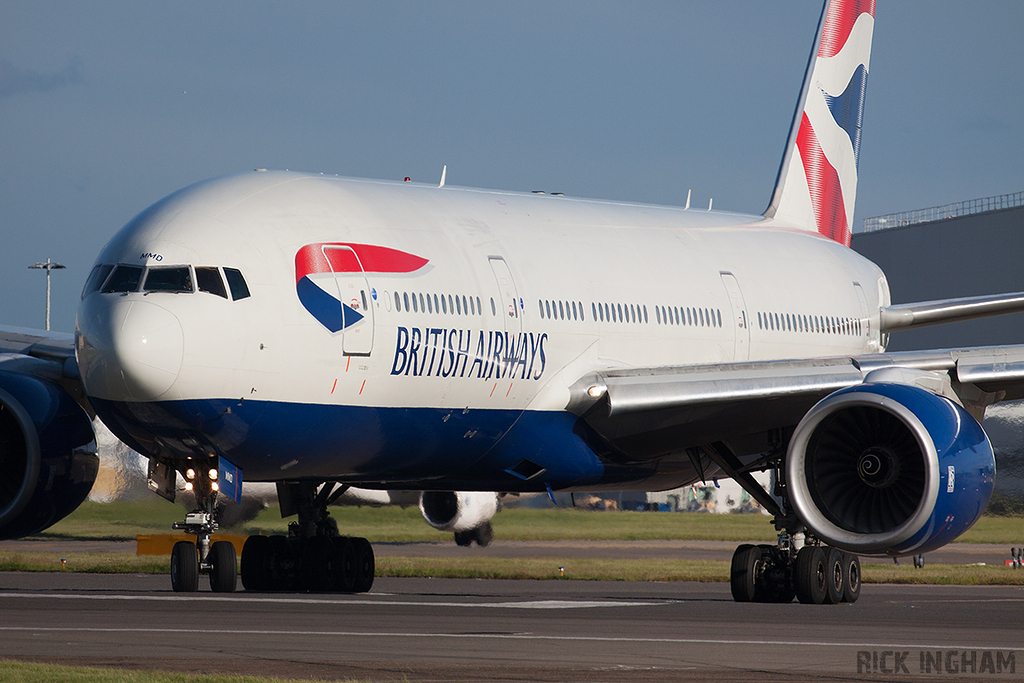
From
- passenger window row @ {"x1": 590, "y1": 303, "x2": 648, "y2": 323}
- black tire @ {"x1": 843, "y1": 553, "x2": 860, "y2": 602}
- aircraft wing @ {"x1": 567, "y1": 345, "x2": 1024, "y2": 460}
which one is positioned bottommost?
black tire @ {"x1": 843, "y1": 553, "x2": 860, "y2": 602}

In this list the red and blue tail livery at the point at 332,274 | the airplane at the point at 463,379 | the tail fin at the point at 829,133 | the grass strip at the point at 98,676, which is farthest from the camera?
the tail fin at the point at 829,133

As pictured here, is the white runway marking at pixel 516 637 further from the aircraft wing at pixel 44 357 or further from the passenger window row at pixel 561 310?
the aircraft wing at pixel 44 357

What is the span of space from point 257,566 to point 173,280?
232 inches

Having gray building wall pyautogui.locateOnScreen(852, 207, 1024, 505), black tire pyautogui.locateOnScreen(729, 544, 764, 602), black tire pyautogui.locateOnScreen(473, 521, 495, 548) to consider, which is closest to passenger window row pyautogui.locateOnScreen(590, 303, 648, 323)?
black tire pyautogui.locateOnScreen(729, 544, 764, 602)

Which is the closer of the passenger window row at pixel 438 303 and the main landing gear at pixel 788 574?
the passenger window row at pixel 438 303

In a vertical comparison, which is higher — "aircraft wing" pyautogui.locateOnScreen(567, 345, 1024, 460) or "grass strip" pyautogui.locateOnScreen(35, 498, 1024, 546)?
"aircraft wing" pyautogui.locateOnScreen(567, 345, 1024, 460)

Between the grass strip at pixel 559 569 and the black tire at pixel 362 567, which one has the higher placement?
the black tire at pixel 362 567

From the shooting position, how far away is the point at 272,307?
14117 millimetres

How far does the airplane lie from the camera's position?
45.9ft

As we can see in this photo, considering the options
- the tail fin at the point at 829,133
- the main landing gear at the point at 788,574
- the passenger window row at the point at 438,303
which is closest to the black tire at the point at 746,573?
the main landing gear at the point at 788,574

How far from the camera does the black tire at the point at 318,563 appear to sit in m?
18.8

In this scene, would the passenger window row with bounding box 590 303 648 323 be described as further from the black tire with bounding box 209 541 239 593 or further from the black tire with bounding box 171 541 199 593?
the black tire with bounding box 171 541 199 593

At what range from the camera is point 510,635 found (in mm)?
11945

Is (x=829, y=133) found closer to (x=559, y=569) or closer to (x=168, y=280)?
(x=559, y=569)
